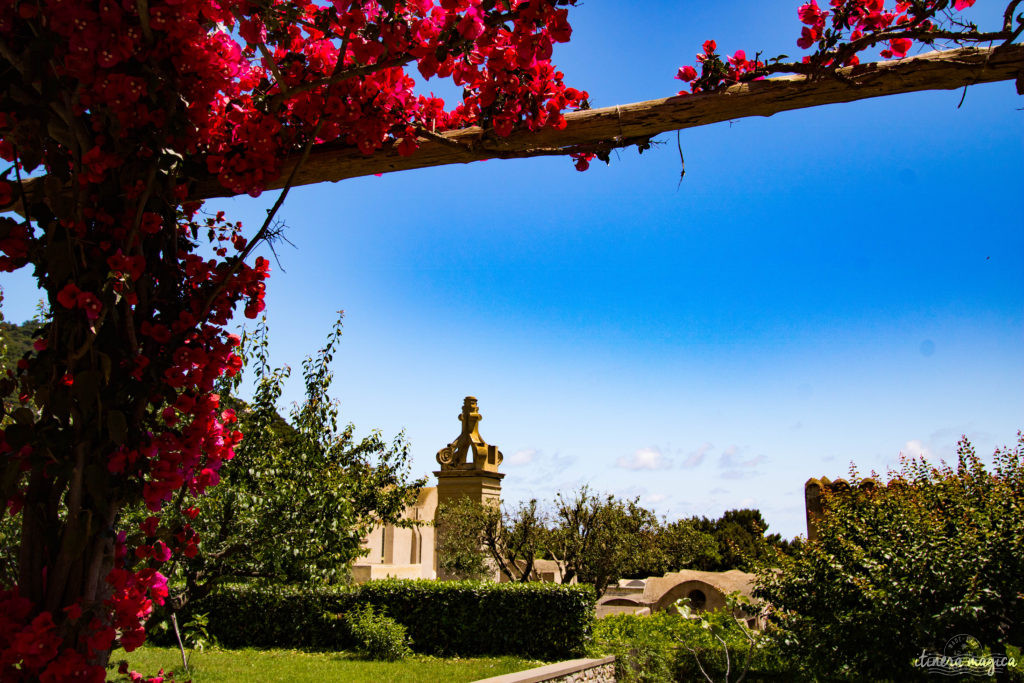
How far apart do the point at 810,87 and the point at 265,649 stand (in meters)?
13.0

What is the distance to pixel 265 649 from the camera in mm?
12414

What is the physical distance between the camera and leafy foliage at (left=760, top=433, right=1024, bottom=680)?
25.4 ft

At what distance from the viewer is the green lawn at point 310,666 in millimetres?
9055

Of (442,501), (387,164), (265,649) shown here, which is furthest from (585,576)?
(387,164)

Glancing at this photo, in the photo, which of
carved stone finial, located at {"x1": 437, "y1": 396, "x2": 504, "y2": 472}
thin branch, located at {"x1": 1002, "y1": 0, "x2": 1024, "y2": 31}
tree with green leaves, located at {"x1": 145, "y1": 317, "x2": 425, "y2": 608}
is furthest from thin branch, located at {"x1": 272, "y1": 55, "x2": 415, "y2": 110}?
carved stone finial, located at {"x1": 437, "y1": 396, "x2": 504, "y2": 472}

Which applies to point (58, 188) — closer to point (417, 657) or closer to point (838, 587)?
point (838, 587)

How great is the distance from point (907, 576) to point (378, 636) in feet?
25.7

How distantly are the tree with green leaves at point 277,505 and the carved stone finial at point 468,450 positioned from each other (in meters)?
4.78

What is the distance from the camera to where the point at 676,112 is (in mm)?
2711

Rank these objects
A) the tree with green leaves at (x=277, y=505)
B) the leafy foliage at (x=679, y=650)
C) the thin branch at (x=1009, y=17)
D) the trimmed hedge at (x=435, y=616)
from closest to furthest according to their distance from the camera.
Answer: the thin branch at (x=1009, y=17)
the tree with green leaves at (x=277, y=505)
the leafy foliage at (x=679, y=650)
the trimmed hedge at (x=435, y=616)

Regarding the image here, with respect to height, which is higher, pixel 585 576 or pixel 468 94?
pixel 468 94
